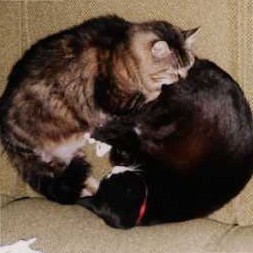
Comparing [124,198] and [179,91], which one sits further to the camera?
[179,91]

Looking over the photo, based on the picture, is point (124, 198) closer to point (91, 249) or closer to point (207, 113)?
point (91, 249)

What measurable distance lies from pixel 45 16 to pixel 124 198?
0.63m

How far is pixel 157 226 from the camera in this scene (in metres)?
1.60

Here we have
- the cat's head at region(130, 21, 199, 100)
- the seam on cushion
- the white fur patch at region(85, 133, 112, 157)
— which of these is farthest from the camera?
the white fur patch at region(85, 133, 112, 157)

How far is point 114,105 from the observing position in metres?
1.69

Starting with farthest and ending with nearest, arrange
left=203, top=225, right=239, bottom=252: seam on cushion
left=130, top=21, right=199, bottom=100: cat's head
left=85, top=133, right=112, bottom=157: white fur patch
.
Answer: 1. left=85, top=133, right=112, bottom=157: white fur patch
2. left=130, top=21, right=199, bottom=100: cat's head
3. left=203, top=225, right=239, bottom=252: seam on cushion

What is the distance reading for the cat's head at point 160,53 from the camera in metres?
1.61

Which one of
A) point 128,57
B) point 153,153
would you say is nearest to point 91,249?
point 153,153

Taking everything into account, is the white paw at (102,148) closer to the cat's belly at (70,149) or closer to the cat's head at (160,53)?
the cat's belly at (70,149)

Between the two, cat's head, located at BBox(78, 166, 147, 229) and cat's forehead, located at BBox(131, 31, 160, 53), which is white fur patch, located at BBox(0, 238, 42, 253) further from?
cat's forehead, located at BBox(131, 31, 160, 53)

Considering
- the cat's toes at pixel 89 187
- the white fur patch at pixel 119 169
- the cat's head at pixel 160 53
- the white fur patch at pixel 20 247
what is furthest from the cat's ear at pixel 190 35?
the white fur patch at pixel 20 247

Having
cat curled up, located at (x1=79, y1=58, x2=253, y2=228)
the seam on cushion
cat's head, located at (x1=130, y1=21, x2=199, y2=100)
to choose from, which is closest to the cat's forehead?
cat's head, located at (x1=130, y1=21, x2=199, y2=100)

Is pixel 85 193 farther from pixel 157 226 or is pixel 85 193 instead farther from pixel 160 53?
pixel 160 53

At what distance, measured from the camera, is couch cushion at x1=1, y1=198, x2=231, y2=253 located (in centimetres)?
150
